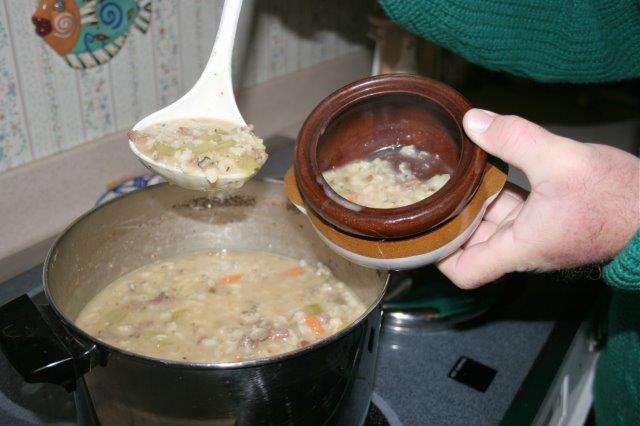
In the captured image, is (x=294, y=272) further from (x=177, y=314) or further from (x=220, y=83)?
(x=220, y=83)

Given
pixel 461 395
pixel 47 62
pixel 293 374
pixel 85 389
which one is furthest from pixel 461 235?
pixel 47 62

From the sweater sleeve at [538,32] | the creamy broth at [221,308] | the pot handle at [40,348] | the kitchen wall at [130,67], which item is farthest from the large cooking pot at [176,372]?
the sweater sleeve at [538,32]

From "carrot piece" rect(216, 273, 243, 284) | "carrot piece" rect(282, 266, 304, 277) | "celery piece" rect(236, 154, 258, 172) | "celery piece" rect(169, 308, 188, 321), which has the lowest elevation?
"carrot piece" rect(216, 273, 243, 284)

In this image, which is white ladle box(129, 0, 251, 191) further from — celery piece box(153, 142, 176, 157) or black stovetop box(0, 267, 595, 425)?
black stovetop box(0, 267, 595, 425)

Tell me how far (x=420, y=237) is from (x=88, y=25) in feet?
2.95

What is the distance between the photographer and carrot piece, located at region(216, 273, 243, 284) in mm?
1285

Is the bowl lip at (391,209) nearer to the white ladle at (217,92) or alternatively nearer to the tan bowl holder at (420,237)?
the tan bowl holder at (420,237)

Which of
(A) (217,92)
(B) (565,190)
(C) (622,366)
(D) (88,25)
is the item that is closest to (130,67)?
(D) (88,25)

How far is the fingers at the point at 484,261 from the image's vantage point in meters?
0.89

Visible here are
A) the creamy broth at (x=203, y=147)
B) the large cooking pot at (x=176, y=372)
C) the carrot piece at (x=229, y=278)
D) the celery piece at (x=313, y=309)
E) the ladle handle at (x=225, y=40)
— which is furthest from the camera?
the carrot piece at (x=229, y=278)

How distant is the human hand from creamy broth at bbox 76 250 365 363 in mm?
419

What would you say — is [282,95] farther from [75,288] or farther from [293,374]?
[293,374]

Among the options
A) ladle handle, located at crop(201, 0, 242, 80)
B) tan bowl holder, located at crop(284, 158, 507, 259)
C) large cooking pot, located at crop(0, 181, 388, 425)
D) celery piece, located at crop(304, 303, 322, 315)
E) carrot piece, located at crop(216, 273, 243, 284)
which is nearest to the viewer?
large cooking pot, located at crop(0, 181, 388, 425)

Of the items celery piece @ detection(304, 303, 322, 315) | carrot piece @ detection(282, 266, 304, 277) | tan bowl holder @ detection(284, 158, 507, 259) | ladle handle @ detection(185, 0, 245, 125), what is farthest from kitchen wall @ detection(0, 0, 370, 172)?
tan bowl holder @ detection(284, 158, 507, 259)
